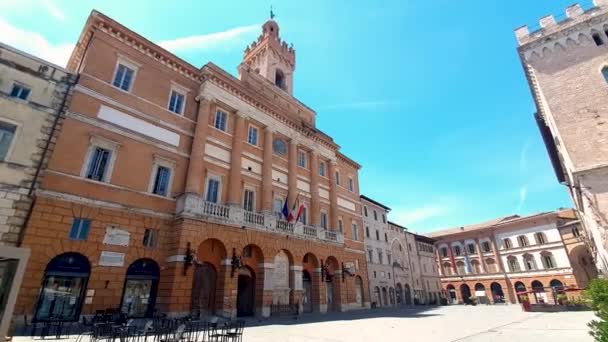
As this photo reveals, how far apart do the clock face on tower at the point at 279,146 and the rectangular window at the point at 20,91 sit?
14621 mm

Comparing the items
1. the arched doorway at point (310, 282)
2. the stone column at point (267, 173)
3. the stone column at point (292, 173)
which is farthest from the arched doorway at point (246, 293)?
the stone column at point (292, 173)

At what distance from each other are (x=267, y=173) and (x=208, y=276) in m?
8.05

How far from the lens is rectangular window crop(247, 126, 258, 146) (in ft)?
71.2

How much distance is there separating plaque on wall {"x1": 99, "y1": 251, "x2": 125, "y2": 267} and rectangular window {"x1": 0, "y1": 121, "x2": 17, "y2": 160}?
5.55 m

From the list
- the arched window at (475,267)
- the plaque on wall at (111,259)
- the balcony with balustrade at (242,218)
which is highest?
the balcony with balustrade at (242,218)

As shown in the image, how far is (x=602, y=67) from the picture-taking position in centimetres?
1656

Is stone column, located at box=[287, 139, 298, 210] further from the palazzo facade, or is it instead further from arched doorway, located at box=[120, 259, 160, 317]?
arched doorway, located at box=[120, 259, 160, 317]

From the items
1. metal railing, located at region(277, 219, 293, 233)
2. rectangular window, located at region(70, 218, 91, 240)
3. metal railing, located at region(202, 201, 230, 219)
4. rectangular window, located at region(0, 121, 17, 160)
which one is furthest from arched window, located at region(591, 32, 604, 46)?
→ rectangular window, located at region(0, 121, 17, 160)

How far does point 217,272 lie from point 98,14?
1543 centimetres

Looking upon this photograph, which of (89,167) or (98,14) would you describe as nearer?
(89,167)

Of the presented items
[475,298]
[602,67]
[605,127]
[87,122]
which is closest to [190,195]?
[87,122]

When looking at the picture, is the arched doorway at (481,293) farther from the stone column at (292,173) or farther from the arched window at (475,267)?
the stone column at (292,173)

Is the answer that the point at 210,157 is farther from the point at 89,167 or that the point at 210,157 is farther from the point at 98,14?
the point at 98,14

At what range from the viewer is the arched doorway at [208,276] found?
1566 centimetres
